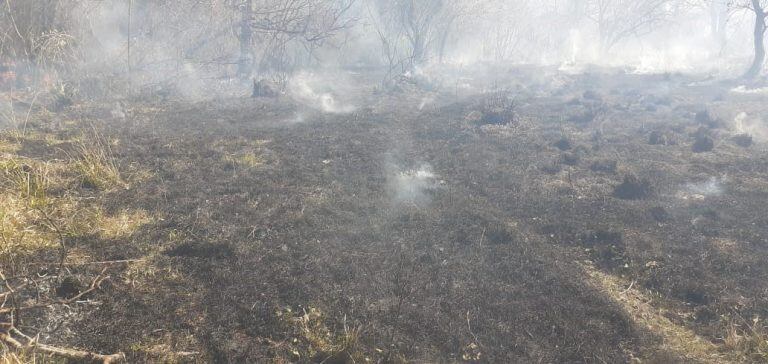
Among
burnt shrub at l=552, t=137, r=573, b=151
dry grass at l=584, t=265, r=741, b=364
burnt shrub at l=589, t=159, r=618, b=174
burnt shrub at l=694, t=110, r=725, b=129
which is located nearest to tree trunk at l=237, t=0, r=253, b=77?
burnt shrub at l=552, t=137, r=573, b=151

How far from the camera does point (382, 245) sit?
5180 mm

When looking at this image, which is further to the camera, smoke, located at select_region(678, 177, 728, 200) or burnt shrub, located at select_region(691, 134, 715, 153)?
burnt shrub, located at select_region(691, 134, 715, 153)

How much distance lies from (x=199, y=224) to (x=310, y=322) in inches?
92.0

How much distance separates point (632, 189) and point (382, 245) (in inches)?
199

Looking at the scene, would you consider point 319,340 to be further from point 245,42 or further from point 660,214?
point 245,42

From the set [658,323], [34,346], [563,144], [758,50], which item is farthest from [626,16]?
[34,346]

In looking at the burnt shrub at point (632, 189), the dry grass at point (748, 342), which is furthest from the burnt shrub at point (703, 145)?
the dry grass at point (748, 342)

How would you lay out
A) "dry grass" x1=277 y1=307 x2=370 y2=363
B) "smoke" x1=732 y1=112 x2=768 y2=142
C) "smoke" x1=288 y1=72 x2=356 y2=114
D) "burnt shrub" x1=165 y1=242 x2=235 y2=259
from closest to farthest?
"dry grass" x1=277 y1=307 x2=370 y2=363 → "burnt shrub" x1=165 y1=242 x2=235 y2=259 → "smoke" x1=732 y1=112 x2=768 y2=142 → "smoke" x1=288 y1=72 x2=356 y2=114

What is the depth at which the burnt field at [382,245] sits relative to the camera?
348 centimetres

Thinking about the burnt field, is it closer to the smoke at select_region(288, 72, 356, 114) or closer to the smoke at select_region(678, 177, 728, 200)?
the smoke at select_region(678, 177, 728, 200)

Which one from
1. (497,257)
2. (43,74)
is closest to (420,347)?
(497,257)

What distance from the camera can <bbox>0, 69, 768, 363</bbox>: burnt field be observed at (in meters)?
3.48

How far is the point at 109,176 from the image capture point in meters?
5.88

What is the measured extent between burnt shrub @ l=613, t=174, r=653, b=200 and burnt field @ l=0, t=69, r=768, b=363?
0.03m
